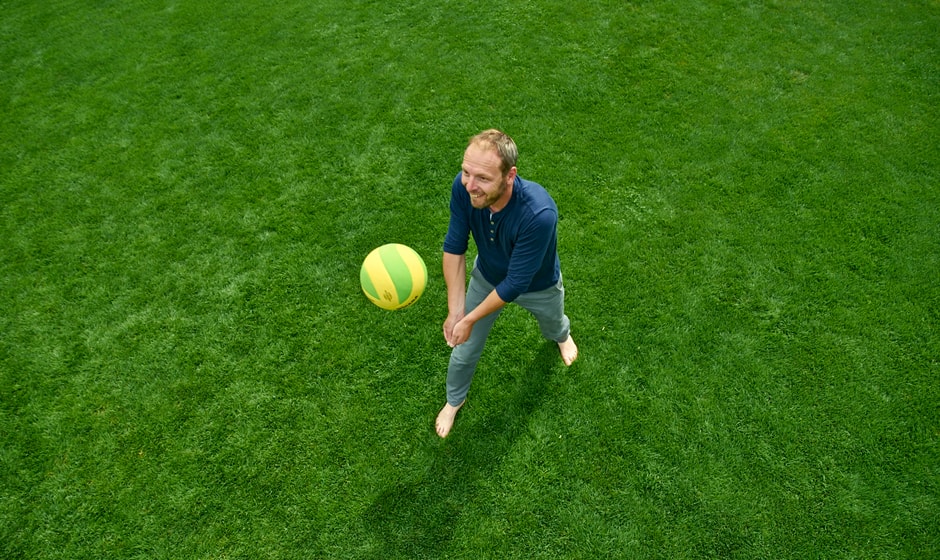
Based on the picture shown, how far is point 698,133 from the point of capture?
6.79m

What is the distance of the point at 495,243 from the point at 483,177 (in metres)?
0.63

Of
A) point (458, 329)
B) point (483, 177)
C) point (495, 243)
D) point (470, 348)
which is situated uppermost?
point (483, 177)

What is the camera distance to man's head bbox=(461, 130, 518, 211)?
2.85 meters

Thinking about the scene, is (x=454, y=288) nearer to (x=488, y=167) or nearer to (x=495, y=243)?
(x=495, y=243)

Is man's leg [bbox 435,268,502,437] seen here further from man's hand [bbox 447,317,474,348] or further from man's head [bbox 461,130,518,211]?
man's head [bbox 461,130,518,211]

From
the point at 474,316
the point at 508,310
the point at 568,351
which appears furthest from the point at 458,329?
the point at 508,310

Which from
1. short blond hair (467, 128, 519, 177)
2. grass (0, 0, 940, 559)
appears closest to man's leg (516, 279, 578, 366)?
grass (0, 0, 940, 559)

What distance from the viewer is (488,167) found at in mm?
2852

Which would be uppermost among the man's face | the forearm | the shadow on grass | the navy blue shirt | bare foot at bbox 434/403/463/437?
the man's face

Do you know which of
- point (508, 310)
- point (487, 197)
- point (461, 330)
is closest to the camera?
point (487, 197)

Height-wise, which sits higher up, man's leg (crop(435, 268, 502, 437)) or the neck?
the neck

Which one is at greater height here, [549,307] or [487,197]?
[487,197]

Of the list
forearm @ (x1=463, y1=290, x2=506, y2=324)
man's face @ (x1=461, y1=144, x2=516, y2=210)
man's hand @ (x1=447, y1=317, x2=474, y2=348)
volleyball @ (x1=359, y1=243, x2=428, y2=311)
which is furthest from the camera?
volleyball @ (x1=359, y1=243, x2=428, y2=311)

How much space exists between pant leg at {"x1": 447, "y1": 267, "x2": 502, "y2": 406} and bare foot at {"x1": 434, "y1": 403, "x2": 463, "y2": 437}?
85 mm
